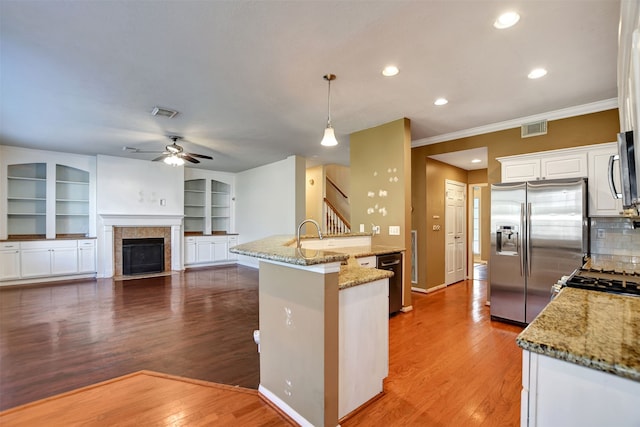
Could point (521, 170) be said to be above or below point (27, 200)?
above

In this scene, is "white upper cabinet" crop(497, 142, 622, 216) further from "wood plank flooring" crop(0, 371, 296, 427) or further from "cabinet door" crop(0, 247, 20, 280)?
"cabinet door" crop(0, 247, 20, 280)

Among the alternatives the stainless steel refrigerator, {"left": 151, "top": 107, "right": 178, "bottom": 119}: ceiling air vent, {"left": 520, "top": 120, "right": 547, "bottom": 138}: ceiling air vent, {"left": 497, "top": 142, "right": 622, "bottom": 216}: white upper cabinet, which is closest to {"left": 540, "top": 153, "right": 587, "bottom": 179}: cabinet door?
{"left": 497, "top": 142, "right": 622, "bottom": 216}: white upper cabinet

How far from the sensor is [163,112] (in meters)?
3.88

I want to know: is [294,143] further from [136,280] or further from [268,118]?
[136,280]

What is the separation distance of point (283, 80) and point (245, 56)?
1.70 feet

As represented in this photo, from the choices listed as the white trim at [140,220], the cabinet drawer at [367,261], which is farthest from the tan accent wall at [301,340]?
the white trim at [140,220]

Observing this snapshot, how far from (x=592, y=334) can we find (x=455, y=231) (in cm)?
538

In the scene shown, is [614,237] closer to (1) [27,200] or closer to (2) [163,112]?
(2) [163,112]

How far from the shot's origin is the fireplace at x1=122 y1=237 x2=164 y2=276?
695 centimetres

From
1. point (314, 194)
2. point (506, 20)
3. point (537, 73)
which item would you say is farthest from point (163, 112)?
point (314, 194)

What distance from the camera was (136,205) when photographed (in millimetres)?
7004

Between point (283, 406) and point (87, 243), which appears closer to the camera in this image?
point (283, 406)

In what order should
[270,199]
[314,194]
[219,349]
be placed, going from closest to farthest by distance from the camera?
[219,349]
[270,199]
[314,194]

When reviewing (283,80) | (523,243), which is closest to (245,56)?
(283,80)
